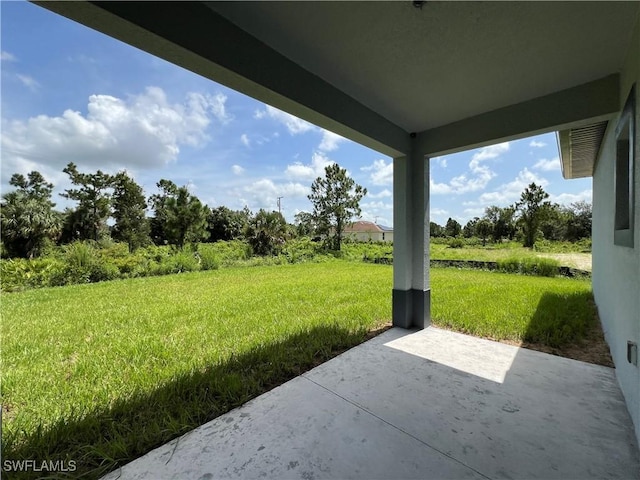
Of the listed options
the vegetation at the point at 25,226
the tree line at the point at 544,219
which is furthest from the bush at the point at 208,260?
the tree line at the point at 544,219

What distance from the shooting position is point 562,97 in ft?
7.67

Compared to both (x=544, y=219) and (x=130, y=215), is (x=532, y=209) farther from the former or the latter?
(x=130, y=215)

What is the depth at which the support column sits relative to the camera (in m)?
3.48

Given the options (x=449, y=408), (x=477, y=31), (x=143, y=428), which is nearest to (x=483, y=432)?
(x=449, y=408)

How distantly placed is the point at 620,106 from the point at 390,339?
3.06 meters

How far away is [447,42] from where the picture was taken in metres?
1.76

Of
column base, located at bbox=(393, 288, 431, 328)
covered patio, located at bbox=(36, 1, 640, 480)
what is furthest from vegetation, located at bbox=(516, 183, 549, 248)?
covered patio, located at bbox=(36, 1, 640, 480)

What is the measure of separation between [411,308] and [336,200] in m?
13.5

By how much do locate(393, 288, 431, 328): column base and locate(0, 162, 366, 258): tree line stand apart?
10743mm

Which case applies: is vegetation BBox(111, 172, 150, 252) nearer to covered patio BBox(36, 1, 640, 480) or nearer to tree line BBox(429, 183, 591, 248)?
covered patio BBox(36, 1, 640, 480)

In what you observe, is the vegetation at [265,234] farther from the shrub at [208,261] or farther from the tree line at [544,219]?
the tree line at [544,219]

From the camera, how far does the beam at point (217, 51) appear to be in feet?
4.09

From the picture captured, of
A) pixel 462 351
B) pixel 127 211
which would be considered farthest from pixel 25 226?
pixel 462 351

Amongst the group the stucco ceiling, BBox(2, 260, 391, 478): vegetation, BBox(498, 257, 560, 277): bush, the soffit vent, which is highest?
the stucco ceiling
